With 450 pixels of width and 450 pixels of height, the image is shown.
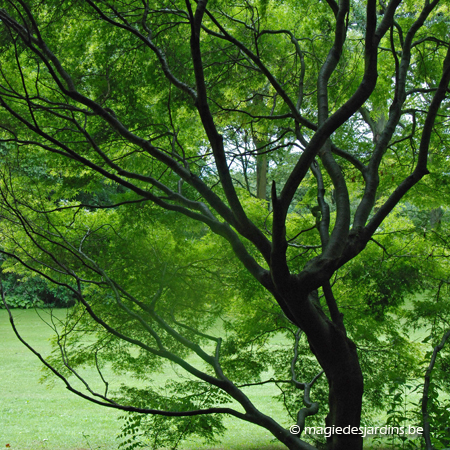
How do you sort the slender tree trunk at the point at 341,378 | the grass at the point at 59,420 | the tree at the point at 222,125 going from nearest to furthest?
1. the tree at the point at 222,125
2. the slender tree trunk at the point at 341,378
3. the grass at the point at 59,420

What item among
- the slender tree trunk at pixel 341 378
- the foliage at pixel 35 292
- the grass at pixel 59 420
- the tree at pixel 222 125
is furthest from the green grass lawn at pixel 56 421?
the slender tree trunk at pixel 341 378

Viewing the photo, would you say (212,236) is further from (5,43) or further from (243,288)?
(5,43)

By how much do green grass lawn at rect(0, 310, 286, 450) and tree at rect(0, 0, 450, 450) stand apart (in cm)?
255

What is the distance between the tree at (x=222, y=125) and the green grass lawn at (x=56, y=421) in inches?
100

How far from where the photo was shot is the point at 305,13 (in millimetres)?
5027

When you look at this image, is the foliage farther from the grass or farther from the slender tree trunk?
the slender tree trunk

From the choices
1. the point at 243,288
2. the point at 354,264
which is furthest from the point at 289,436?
the point at 354,264

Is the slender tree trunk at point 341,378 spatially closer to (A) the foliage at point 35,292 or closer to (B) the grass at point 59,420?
(A) the foliage at point 35,292

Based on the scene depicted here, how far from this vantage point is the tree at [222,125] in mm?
2145

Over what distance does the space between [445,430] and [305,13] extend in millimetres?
4318

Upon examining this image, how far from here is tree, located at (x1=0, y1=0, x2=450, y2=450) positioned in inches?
84.4

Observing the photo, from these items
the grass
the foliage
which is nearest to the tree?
the foliage

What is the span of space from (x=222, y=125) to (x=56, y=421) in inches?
261

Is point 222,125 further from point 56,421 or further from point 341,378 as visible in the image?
point 56,421
